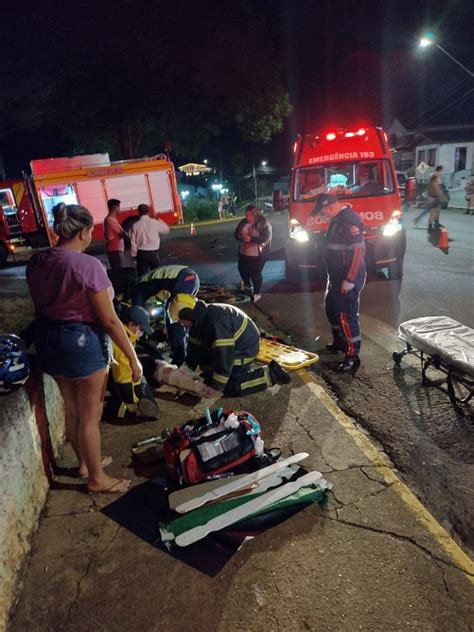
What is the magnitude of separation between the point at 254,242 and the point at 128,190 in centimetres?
1063

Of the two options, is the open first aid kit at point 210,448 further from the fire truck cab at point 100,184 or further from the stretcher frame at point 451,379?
the fire truck cab at point 100,184

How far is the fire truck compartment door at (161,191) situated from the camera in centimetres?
1705

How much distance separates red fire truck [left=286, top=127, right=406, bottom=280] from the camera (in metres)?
7.95

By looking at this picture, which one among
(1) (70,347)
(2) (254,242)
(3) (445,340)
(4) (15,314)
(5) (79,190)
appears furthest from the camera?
(5) (79,190)

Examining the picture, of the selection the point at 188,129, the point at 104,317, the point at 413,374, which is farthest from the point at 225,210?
the point at 104,317

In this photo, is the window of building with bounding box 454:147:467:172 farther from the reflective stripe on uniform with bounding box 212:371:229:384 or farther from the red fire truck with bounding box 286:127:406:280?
the reflective stripe on uniform with bounding box 212:371:229:384

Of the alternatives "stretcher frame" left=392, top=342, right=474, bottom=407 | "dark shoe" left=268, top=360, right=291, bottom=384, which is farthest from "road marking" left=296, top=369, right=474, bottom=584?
"stretcher frame" left=392, top=342, right=474, bottom=407

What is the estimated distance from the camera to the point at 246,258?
7812 mm

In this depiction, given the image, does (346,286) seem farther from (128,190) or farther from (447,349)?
(128,190)

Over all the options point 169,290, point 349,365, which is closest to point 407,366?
point 349,365

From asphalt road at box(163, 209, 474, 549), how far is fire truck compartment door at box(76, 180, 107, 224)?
576cm

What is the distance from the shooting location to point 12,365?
294cm

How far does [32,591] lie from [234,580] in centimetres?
108

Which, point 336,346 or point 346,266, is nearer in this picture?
point 346,266
